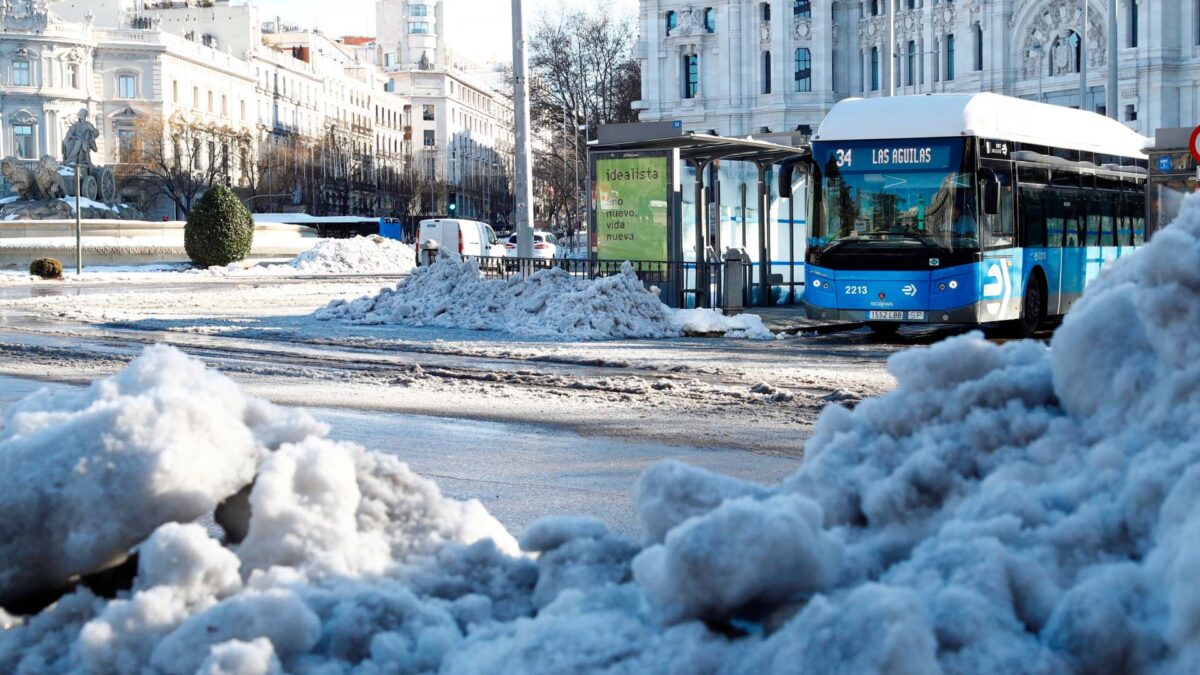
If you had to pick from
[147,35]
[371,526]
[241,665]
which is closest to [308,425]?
[371,526]

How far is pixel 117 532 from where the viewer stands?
3377 millimetres

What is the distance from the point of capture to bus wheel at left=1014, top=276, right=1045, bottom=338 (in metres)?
20.0

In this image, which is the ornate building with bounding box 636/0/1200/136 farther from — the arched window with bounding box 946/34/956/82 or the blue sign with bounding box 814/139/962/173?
the blue sign with bounding box 814/139/962/173

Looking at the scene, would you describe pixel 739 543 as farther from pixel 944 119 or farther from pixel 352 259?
pixel 352 259

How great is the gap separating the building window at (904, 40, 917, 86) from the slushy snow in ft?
311

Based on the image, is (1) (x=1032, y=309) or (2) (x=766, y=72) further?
(2) (x=766, y=72)

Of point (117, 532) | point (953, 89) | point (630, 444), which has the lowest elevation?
point (630, 444)

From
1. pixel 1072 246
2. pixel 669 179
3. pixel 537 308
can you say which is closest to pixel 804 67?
pixel 669 179

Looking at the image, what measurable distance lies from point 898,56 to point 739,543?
97.0 metres

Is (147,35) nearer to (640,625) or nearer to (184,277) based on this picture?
(184,277)

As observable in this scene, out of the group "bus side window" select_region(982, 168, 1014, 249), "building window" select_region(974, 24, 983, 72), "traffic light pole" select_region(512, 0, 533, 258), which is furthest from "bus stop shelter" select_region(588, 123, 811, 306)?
"building window" select_region(974, 24, 983, 72)

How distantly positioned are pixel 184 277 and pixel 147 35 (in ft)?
214

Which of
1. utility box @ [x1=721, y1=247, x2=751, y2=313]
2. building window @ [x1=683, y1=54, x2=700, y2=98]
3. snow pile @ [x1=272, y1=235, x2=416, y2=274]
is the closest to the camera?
utility box @ [x1=721, y1=247, x2=751, y2=313]

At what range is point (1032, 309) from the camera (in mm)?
20172
